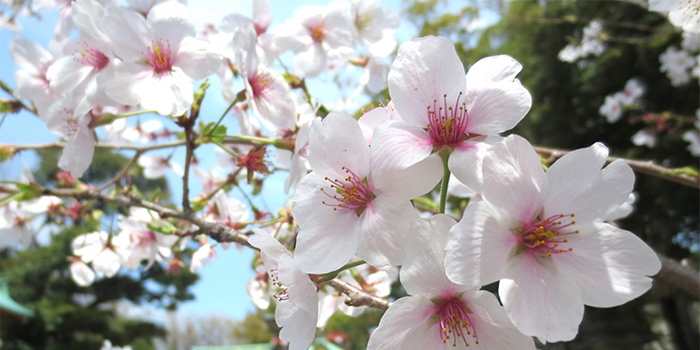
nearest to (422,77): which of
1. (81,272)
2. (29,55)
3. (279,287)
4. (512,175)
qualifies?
(512,175)

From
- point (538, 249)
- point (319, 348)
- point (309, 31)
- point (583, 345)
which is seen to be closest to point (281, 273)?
point (538, 249)

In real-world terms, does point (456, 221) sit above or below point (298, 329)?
above

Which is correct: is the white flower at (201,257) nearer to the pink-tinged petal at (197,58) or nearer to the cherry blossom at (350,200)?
the pink-tinged petal at (197,58)

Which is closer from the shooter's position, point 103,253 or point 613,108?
point 103,253

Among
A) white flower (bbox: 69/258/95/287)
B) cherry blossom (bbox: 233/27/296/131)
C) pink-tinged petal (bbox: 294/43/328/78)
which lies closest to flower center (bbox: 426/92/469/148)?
cherry blossom (bbox: 233/27/296/131)

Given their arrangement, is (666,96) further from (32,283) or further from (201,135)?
(32,283)

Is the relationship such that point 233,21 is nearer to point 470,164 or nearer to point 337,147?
point 337,147

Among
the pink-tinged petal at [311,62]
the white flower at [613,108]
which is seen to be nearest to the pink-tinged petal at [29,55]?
the pink-tinged petal at [311,62]

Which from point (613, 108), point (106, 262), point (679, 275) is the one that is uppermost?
point (679, 275)
